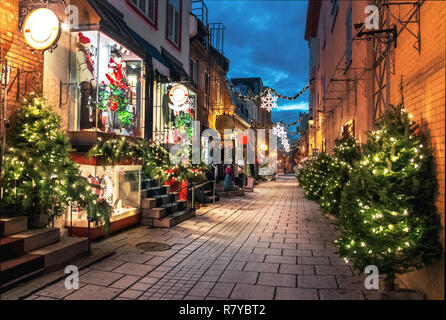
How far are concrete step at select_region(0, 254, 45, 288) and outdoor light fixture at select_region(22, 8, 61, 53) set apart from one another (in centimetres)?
384

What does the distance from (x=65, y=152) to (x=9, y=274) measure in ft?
8.47

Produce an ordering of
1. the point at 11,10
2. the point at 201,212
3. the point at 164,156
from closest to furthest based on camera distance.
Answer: the point at 11,10, the point at 164,156, the point at 201,212

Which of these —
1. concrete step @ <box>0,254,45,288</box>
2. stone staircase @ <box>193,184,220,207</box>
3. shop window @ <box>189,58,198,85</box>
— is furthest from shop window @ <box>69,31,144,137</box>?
shop window @ <box>189,58,198,85</box>

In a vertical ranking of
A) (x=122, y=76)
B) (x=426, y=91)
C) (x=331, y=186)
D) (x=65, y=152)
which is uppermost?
(x=122, y=76)

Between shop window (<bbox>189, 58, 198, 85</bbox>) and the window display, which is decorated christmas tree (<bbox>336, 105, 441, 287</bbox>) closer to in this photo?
the window display

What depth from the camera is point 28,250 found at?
5402mm

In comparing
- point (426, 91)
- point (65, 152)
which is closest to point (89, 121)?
point (65, 152)

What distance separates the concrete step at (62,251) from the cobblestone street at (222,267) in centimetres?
48

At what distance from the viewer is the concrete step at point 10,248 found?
4.95 m

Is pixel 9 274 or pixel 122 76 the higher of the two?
pixel 122 76

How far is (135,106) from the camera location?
11398 millimetres

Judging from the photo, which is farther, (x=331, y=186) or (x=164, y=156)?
(x=164, y=156)

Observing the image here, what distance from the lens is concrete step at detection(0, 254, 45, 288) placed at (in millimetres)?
4637

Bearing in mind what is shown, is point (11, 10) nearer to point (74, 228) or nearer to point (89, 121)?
point (89, 121)
